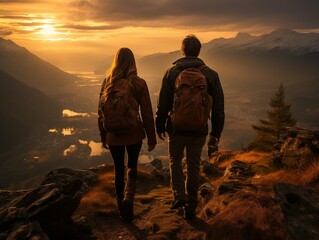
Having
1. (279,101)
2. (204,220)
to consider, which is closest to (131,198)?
(204,220)

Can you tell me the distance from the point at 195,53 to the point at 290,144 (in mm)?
13747

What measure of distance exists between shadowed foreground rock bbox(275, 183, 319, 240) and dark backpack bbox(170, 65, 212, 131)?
206cm

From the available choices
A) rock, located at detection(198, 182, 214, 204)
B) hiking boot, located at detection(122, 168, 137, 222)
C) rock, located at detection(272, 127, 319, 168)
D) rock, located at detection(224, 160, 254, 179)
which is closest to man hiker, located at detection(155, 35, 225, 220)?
hiking boot, located at detection(122, 168, 137, 222)

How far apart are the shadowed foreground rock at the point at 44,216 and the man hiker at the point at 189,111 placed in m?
2.43

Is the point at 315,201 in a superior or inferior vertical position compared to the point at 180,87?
inferior

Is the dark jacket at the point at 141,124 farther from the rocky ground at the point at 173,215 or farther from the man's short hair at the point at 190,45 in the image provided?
the rocky ground at the point at 173,215

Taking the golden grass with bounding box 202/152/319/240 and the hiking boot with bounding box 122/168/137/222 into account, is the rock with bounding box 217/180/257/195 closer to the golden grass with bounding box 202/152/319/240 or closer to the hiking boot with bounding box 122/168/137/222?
the golden grass with bounding box 202/152/319/240

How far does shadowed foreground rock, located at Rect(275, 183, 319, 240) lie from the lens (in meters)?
4.72

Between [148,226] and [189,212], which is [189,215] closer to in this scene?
[189,212]

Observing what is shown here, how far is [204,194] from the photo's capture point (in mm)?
9688

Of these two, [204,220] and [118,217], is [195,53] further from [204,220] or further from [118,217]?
[118,217]

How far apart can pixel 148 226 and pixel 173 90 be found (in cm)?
330

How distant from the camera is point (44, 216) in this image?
6309 mm

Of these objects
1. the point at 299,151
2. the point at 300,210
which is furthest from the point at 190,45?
the point at 299,151
